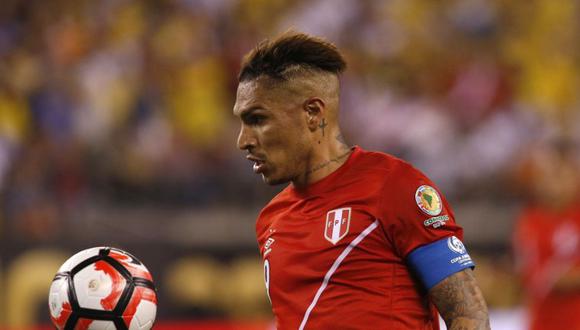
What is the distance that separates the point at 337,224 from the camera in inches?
143

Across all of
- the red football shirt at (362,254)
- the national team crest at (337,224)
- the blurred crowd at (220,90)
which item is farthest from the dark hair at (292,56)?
the blurred crowd at (220,90)

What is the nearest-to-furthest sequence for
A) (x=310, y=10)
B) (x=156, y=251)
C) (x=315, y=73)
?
(x=315, y=73)
(x=156, y=251)
(x=310, y=10)

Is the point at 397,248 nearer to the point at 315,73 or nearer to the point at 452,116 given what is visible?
the point at 315,73

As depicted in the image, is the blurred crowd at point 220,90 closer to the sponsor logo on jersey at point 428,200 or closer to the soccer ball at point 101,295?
the soccer ball at point 101,295

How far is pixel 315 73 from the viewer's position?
3740 millimetres

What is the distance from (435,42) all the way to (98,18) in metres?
4.05

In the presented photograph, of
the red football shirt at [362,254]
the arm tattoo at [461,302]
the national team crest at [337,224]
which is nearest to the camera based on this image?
the arm tattoo at [461,302]

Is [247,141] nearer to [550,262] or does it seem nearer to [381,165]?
[381,165]

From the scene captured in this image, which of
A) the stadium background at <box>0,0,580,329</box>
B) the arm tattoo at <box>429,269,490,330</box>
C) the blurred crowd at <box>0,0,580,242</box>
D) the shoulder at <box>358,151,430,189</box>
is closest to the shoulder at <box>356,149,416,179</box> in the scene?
the shoulder at <box>358,151,430,189</box>

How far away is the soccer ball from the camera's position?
3.79 m

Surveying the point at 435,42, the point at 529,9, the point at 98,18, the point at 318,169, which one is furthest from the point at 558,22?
the point at 318,169

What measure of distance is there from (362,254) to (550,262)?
12.6 ft

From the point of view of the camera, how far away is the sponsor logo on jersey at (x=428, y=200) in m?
3.45

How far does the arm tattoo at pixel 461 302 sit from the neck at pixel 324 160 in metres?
0.64
